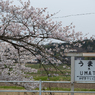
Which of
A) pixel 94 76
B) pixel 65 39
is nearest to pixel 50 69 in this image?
pixel 65 39

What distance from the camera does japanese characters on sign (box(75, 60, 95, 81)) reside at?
5477mm

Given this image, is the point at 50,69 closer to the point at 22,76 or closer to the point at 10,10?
the point at 22,76

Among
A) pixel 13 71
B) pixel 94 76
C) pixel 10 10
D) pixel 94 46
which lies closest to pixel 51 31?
pixel 10 10

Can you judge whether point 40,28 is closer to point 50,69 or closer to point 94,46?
point 50,69

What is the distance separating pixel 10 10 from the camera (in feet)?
25.4

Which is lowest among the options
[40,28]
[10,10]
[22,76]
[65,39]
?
[22,76]

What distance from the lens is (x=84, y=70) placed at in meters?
5.55

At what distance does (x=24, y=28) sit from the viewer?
822 centimetres

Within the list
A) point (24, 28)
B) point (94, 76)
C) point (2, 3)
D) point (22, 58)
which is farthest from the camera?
point (22, 58)

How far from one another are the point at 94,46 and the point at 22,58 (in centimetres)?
620

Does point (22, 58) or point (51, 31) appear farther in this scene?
point (22, 58)

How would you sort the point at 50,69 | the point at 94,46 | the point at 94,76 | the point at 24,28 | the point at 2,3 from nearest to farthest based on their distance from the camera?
1. the point at 94,76
2. the point at 50,69
3. the point at 2,3
4. the point at 24,28
5. the point at 94,46

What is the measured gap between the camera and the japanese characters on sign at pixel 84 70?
18.0 feet

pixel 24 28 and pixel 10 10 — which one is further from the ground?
pixel 10 10
